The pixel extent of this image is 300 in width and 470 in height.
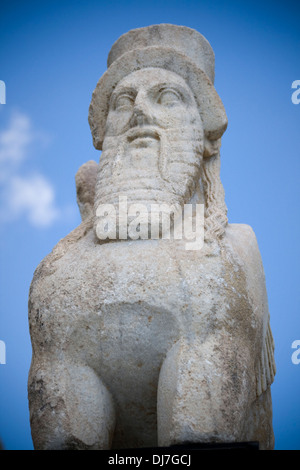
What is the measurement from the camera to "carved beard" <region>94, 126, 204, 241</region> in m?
3.25

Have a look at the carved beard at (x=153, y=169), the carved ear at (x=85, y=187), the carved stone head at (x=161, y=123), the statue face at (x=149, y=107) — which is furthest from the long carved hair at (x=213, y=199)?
the carved ear at (x=85, y=187)

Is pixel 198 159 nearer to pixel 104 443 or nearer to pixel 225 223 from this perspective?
pixel 225 223

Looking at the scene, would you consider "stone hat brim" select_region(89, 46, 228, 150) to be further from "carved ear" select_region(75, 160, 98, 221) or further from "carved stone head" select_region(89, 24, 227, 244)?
"carved ear" select_region(75, 160, 98, 221)

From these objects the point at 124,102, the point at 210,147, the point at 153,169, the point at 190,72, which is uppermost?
the point at 190,72

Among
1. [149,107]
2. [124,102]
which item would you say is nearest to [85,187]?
[124,102]

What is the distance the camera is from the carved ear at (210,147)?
374 centimetres

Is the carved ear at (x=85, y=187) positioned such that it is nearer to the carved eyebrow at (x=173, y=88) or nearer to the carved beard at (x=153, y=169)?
the carved beard at (x=153, y=169)

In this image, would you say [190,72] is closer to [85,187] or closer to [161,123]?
[161,123]

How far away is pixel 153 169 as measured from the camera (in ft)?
11.0

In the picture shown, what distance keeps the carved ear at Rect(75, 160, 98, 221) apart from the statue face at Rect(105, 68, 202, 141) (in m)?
0.64

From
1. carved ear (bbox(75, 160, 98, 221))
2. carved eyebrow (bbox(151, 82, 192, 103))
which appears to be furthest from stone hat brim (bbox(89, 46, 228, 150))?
carved ear (bbox(75, 160, 98, 221))

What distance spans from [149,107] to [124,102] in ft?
0.86

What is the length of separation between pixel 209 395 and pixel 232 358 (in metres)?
0.25
